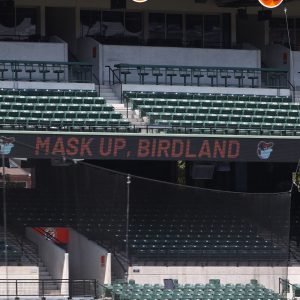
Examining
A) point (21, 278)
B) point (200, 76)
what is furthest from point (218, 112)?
point (21, 278)

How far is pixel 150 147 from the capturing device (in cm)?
3747

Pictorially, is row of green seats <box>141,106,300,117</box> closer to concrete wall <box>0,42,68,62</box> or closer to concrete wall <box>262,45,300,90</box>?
concrete wall <box>0,42,68,62</box>

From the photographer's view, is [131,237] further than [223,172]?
No

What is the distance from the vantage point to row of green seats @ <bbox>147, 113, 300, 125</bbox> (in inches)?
1578

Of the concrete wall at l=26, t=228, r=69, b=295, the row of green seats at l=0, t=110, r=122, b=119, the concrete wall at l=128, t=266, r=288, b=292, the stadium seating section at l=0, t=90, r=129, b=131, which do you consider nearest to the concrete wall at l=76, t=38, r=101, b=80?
the stadium seating section at l=0, t=90, r=129, b=131

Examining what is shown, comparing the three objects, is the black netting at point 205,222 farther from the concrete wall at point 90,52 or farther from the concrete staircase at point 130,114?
the concrete wall at point 90,52

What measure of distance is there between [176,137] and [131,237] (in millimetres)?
3291

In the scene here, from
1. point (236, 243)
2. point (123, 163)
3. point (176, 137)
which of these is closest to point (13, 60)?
point (123, 163)

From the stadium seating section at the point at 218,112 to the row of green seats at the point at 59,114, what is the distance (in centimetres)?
115

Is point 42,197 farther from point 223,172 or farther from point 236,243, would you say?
point 223,172

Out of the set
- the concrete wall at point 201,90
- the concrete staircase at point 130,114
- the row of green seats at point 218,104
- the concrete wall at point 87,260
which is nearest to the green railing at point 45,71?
the concrete wall at point 201,90

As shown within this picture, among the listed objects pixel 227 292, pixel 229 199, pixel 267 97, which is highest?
pixel 267 97

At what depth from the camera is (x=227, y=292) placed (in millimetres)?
34719

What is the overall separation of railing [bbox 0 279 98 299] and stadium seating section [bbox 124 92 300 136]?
5.61 metres
